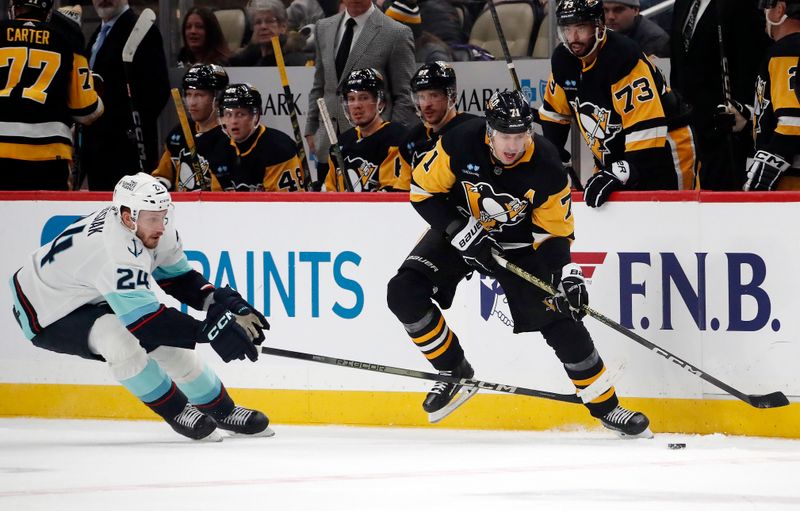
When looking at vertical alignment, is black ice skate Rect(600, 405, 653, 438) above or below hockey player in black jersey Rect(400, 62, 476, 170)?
below

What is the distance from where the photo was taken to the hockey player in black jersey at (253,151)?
6039 mm

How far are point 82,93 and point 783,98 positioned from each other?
2.78 m

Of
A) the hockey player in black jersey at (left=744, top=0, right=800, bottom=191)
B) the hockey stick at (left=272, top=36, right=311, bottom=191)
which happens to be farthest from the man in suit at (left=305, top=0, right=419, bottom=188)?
the hockey player in black jersey at (left=744, top=0, right=800, bottom=191)

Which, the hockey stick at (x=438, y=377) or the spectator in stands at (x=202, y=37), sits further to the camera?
the spectator in stands at (x=202, y=37)

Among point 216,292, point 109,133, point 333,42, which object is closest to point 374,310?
point 216,292

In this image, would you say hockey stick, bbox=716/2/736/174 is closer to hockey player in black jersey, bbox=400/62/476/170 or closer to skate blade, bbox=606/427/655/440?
hockey player in black jersey, bbox=400/62/476/170

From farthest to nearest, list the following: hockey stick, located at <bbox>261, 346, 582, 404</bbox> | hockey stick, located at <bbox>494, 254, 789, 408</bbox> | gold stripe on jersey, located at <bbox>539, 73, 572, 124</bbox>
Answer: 1. gold stripe on jersey, located at <bbox>539, 73, 572, 124</bbox>
2. hockey stick, located at <bbox>261, 346, 582, 404</bbox>
3. hockey stick, located at <bbox>494, 254, 789, 408</bbox>

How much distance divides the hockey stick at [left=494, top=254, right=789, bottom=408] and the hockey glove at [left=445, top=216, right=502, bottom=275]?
51 mm

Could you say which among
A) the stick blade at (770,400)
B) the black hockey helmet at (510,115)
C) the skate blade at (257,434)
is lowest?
the skate blade at (257,434)

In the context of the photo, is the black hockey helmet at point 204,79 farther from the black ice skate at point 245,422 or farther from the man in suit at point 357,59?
the black ice skate at point 245,422

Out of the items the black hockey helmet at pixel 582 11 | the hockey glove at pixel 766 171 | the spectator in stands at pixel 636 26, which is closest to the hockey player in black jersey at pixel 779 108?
the hockey glove at pixel 766 171

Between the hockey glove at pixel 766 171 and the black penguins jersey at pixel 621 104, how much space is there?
0.29 metres

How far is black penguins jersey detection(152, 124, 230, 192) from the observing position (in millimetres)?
6164

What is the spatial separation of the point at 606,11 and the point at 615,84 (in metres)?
0.79
